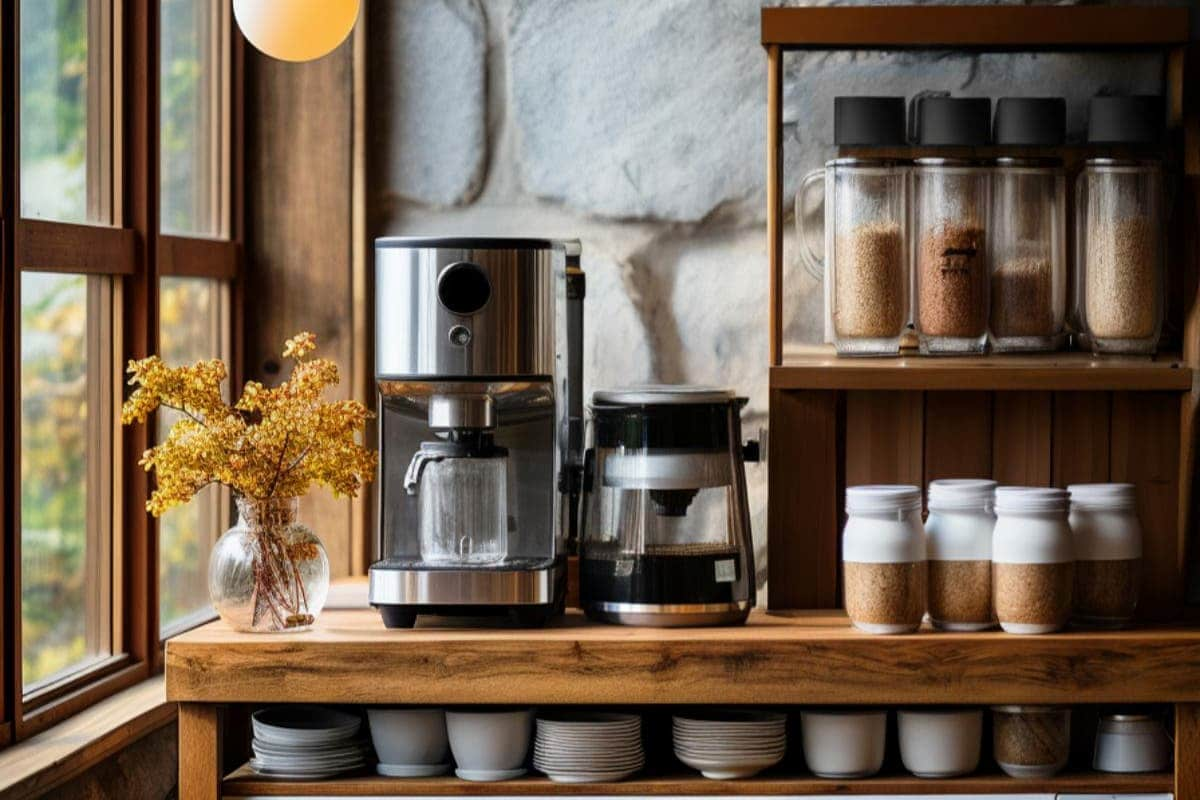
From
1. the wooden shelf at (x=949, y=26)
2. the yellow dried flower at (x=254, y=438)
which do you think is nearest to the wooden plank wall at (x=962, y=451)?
the wooden shelf at (x=949, y=26)

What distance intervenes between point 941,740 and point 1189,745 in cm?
30

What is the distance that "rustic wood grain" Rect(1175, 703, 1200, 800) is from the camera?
72.7 inches

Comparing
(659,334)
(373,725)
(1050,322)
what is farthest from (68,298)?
(1050,322)

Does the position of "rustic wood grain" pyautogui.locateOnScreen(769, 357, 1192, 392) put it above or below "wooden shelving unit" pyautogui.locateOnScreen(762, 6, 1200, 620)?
above

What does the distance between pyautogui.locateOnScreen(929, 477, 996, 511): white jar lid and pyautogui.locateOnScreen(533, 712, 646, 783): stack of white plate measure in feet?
1.56

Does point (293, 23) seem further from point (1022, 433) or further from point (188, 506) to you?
point (1022, 433)

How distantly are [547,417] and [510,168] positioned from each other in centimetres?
57

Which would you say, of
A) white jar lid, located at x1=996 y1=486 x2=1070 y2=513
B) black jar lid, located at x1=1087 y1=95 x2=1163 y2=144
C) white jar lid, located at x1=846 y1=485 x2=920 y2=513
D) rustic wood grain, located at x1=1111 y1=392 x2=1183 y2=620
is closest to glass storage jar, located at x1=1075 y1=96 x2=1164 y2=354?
black jar lid, located at x1=1087 y1=95 x2=1163 y2=144

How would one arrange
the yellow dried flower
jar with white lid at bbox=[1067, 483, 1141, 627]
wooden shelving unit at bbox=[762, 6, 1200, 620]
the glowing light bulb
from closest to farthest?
the glowing light bulb
the yellow dried flower
jar with white lid at bbox=[1067, 483, 1141, 627]
wooden shelving unit at bbox=[762, 6, 1200, 620]

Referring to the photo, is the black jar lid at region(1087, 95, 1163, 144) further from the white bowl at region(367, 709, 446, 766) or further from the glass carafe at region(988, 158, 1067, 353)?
the white bowl at region(367, 709, 446, 766)

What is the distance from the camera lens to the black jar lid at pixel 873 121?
1.98m

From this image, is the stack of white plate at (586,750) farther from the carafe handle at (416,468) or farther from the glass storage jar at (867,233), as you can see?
the glass storage jar at (867,233)

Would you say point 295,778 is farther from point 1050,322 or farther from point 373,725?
point 1050,322

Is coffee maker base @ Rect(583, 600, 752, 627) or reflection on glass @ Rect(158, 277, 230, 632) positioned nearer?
coffee maker base @ Rect(583, 600, 752, 627)
